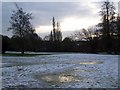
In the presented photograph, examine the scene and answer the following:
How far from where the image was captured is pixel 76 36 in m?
99.6

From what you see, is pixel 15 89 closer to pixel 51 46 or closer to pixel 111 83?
pixel 111 83

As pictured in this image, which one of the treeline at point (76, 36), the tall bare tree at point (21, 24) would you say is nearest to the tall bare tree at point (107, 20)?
the treeline at point (76, 36)

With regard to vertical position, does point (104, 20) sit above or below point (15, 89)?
above

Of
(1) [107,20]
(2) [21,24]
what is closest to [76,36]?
(1) [107,20]

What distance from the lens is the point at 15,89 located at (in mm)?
11180

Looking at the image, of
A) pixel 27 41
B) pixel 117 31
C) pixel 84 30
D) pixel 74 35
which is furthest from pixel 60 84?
pixel 74 35

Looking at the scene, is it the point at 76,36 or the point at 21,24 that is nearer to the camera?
the point at 21,24

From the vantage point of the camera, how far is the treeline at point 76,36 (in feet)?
190

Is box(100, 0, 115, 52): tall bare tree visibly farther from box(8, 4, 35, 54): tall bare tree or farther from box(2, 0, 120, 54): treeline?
box(8, 4, 35, 54): tall bare tree

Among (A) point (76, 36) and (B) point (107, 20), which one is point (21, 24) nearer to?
(B) point (107, 20)

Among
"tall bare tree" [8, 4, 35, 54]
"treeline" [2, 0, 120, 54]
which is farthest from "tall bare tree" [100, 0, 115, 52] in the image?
"tall bare tree" [8, 4, 35, 54]

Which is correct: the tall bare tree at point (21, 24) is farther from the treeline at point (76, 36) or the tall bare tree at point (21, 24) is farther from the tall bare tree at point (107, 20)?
the tall bare tree at point (107, 20)

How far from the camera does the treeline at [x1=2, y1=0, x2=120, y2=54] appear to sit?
5788 cm

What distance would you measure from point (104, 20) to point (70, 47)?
17614 mm
